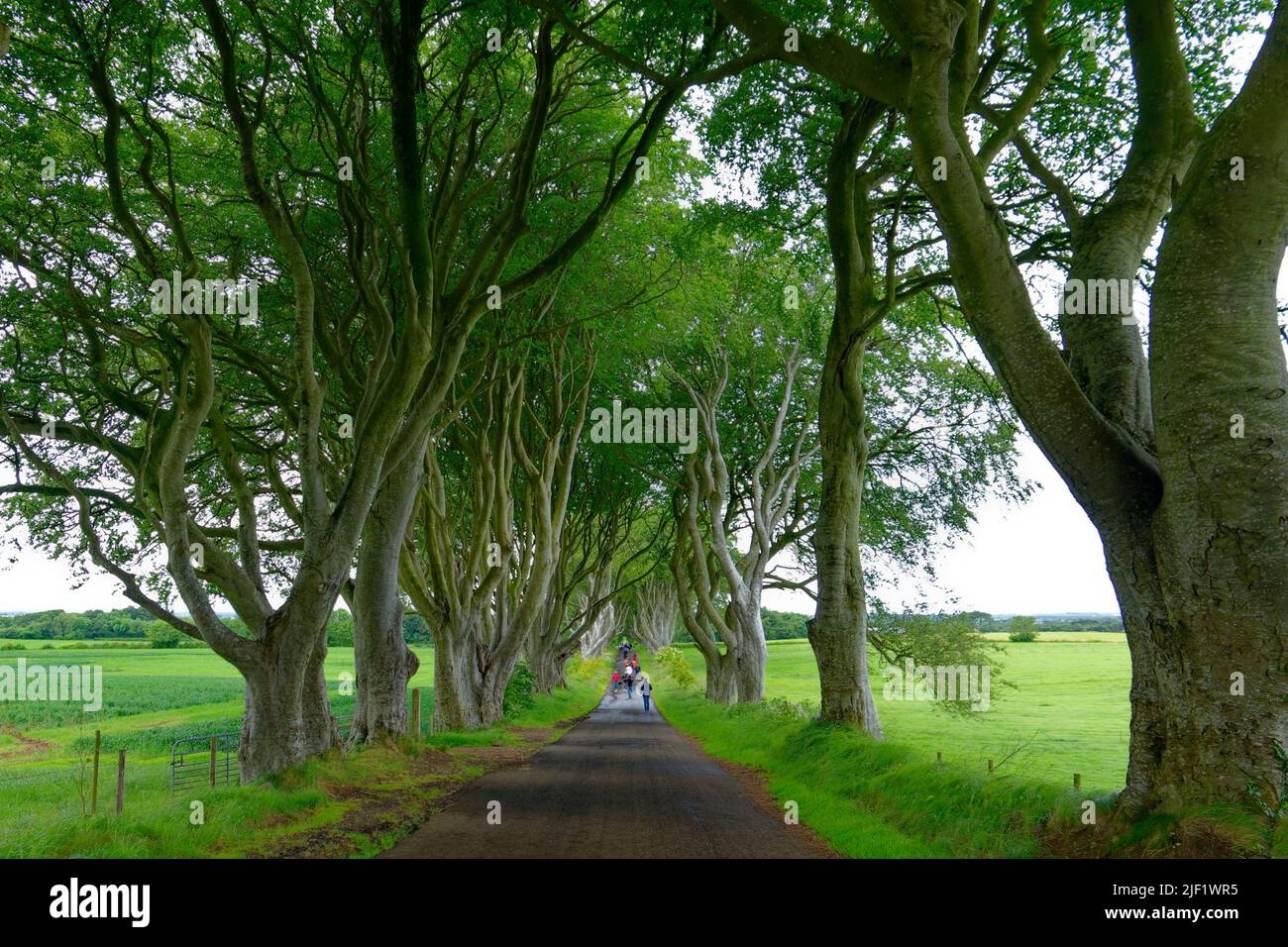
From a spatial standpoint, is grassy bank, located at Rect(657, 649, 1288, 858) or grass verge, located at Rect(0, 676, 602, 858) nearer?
grassy bank, located at Rect(657, 649, 1288, 858)

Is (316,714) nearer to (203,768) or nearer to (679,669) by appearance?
(203,768)

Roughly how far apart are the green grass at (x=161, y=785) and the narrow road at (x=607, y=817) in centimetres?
81

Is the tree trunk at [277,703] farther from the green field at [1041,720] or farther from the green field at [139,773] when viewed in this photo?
the green field at [1041,720]

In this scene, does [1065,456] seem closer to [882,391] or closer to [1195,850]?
[1195,850]

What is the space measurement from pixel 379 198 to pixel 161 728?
126 feet

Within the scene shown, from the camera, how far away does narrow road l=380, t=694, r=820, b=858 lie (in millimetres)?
7152

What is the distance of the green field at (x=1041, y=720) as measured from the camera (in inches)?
632

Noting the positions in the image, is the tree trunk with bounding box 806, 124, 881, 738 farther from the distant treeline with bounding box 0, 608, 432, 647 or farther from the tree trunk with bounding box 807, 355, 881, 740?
the distant treeline with bounding box 0, 608, 432, 647

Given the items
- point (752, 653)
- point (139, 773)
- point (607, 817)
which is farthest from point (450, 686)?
point (139, 773)

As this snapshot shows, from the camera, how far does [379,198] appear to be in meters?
10.8

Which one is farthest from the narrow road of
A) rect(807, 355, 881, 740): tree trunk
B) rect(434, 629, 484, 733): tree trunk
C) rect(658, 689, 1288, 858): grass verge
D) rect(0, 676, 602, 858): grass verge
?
rect(434, 629, 484, 733): tree trunk

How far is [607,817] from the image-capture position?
8820mm

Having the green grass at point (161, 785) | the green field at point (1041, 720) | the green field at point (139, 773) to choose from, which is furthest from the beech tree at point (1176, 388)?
the green field at point (139, 773)

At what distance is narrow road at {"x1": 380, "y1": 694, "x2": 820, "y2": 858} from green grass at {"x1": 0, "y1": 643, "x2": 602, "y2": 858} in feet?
2.64
